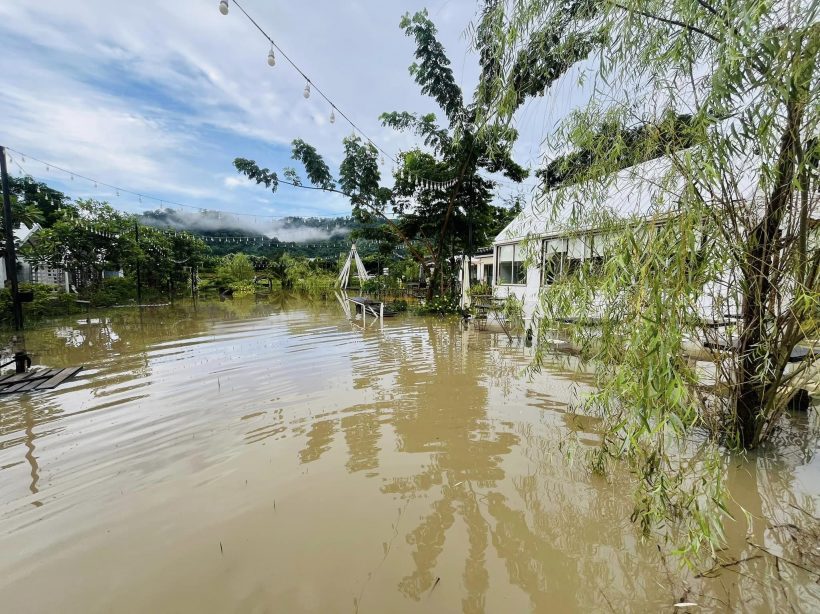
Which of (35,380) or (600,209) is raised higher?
(600,209)

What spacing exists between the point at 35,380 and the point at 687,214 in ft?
27.5

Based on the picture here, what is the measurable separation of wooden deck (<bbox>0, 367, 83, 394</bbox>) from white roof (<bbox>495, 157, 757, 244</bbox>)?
24.0 ft

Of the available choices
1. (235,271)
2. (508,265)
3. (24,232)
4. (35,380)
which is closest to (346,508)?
(35,380)

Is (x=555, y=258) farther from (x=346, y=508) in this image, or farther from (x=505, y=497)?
(x=346, y=508)

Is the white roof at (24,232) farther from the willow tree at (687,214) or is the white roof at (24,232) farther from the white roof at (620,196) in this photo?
the willow tree at (687,214)

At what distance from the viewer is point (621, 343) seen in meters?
2.31

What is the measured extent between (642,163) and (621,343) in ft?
4.68

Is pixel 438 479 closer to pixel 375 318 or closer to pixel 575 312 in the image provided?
pixel 575 312

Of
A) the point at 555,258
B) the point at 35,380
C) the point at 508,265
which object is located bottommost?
the point at 35,380

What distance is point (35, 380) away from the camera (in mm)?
5609

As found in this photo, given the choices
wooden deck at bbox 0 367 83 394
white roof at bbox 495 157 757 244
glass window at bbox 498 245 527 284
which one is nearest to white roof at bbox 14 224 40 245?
wooden deck at bbox 0 367 83 394

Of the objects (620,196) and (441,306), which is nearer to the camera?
(620,196)

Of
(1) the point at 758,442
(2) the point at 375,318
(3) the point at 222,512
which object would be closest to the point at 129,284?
(2) the point at 375,318

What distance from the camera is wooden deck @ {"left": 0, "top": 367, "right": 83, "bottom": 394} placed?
5215 millimetres
